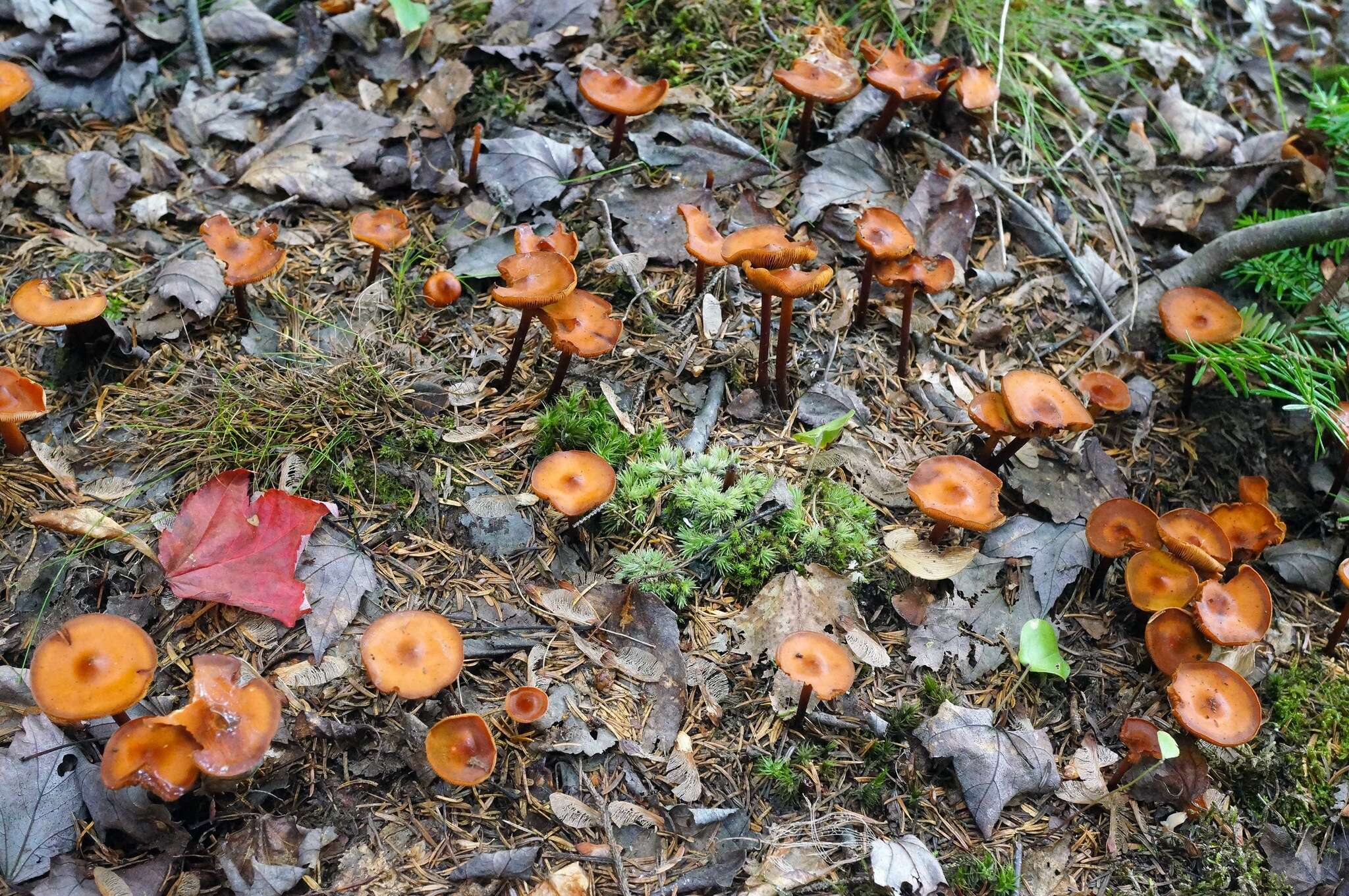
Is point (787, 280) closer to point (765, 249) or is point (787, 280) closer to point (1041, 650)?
point (765, 249)

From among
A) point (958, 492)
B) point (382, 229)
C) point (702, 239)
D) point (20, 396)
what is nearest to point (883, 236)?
point (702, 239)

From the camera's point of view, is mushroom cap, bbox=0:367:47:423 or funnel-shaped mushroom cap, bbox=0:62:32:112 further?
funnel-shaped mushroom cap, bbox=0:62:32:112

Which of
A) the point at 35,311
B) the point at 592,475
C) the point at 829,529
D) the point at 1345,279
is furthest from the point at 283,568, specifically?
the point at 1345,279

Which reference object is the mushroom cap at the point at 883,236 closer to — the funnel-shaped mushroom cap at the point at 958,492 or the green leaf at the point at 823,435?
the green leaf at the point at 823,435

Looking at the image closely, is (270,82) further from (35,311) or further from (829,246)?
(829,246)

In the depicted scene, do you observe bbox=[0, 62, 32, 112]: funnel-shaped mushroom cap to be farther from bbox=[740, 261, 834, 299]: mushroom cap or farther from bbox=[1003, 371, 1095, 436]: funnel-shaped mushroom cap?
bbox=[1003, 371, 1095, 436]: funnel-shaped mushroom cap

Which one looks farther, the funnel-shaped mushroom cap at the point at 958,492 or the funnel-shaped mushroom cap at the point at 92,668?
the funnel-shaped mushroom cap at the point at 958,492

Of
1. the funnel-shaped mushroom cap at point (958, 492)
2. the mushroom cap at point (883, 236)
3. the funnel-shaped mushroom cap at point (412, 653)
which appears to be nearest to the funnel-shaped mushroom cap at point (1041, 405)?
the funnel-shaped mushroom cap at point (958, 492)

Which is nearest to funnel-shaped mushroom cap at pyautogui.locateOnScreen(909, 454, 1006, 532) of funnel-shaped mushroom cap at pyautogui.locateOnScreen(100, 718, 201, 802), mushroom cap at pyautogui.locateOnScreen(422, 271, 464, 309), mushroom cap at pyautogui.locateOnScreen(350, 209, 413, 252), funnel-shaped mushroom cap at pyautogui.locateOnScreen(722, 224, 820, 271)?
funnel-shaped mushroom cap at pyautogui.locateOnScreen(722, 224, 820, 271)
